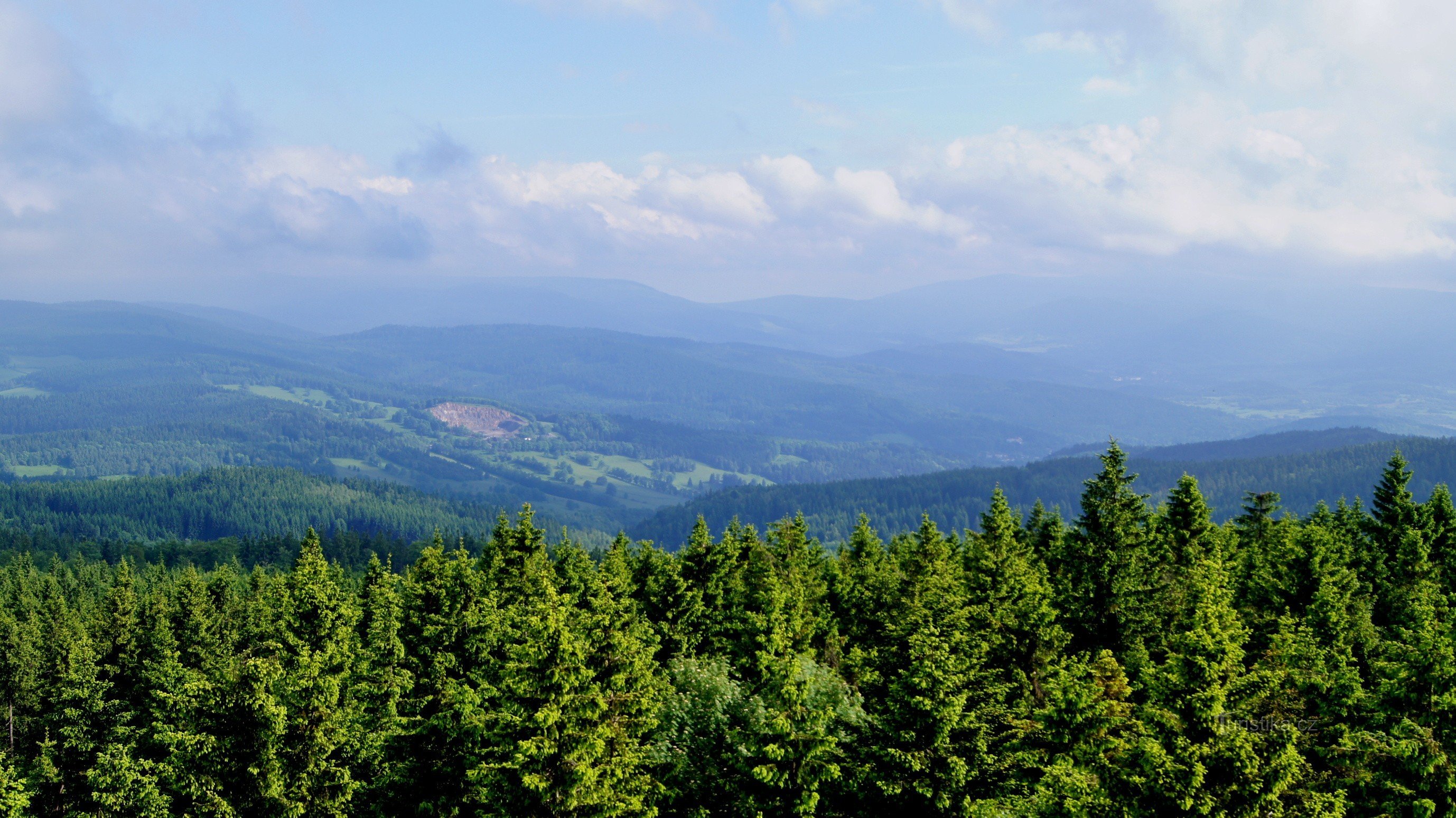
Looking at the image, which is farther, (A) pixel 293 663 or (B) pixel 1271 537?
(B) pixel 1271 537

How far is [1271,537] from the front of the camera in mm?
64500

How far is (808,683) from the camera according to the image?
3706cm

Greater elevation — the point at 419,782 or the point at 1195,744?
the point at 1195,744

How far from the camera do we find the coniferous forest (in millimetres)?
31984

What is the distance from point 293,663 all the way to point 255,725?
3730mm

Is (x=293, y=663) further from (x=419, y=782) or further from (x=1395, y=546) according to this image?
(x=1395, y=546)

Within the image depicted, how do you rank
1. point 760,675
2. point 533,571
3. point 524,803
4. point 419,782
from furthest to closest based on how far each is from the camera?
point 533,571, point 419,782, point 760,675, point 524,803

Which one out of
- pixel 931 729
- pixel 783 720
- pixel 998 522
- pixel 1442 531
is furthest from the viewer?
pixel 1442 531

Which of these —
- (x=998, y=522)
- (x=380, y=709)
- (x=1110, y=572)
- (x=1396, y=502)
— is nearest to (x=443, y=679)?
(x=380, y=709)

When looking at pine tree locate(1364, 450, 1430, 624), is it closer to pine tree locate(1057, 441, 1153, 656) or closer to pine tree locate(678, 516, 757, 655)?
pine tree locate(1057, 441, 1153, 656)

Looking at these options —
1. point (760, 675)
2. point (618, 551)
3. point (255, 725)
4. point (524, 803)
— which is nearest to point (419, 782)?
point (255, 725)

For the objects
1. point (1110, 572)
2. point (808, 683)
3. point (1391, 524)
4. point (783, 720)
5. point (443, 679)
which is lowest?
point (443, 679)

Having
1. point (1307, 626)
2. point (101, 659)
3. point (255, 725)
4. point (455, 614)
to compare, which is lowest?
point (101, 659)

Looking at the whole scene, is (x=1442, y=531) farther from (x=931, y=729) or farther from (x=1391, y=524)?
(x=931, y=729)
